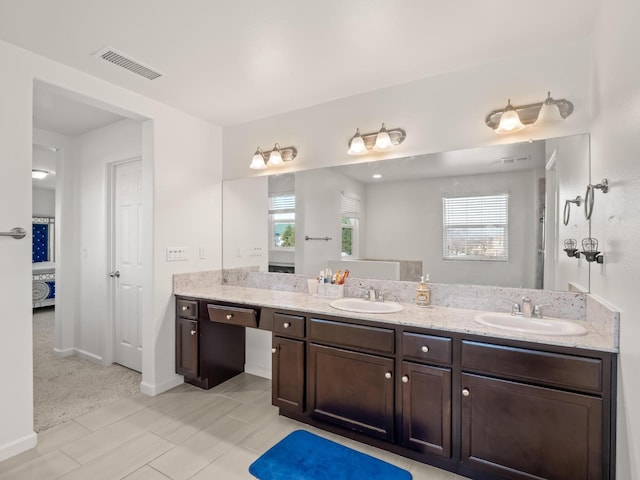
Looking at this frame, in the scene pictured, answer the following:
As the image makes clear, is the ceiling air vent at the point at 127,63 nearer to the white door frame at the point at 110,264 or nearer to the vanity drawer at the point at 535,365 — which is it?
the white door frame at the point at 110,264

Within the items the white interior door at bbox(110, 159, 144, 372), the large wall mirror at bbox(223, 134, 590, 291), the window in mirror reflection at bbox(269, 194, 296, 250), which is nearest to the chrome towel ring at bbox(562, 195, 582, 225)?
the large wall mirror at bbox(223, 134, 590, 291)

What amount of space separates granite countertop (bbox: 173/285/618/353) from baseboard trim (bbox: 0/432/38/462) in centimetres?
126

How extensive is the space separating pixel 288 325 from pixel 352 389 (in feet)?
1.92

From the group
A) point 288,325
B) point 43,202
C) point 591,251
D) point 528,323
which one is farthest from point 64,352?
point 43,202

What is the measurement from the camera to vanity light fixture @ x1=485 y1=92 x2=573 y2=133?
6.51ft

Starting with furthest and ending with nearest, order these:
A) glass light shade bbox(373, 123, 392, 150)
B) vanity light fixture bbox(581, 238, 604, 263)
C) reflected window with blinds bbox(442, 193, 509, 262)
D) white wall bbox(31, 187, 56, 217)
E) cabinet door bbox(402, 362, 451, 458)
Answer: white wall bbox(31, 187, 56, 217) → glass light shade bbox(373, 123, 392, 150) → reflected window with blinds bbox(442, 193, 509, 262) → cabinet door bbox(402, 362, 451, 458) → vanity light fixture bbox(581, 238, 604, 263)

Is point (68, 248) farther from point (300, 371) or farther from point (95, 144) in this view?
point (300, 371)

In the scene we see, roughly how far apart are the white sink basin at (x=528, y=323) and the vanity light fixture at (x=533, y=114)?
114 centimetres

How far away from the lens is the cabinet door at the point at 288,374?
7.55 ft

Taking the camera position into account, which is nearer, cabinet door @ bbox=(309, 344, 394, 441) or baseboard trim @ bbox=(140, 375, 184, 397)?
cabinet door @ bbox=(309, 344, 394, 441)

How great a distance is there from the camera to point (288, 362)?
2348mm

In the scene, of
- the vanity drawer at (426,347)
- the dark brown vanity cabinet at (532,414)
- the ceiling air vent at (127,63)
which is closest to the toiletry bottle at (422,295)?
the vanity drawer at (426,347)

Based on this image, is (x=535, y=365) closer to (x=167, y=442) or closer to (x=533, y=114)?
(x=533, y=114)

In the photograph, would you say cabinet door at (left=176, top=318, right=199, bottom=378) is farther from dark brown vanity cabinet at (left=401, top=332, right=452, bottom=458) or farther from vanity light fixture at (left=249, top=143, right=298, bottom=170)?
dark brown vanity cabinet at (left=401, top=332, right=452, bottom=458)
